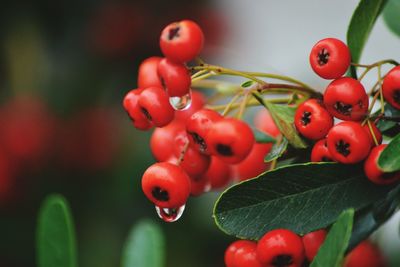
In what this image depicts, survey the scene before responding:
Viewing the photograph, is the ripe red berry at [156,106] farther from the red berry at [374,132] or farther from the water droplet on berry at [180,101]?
the red berry at [374,132]

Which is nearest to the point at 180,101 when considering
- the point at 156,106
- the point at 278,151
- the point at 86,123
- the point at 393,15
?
the point at 156,106

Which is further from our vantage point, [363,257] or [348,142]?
[363,257]

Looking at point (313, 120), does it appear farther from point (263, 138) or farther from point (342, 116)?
point (263, 138)

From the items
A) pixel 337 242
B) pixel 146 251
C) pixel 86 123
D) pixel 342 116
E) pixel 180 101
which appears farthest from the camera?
pixel 86 123

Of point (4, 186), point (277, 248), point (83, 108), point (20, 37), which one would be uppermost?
point (277, 248)

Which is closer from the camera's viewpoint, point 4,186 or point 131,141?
point 4,186

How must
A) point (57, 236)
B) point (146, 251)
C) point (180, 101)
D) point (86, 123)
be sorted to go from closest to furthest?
point (180, 101)
point (57, 236)
point (146, 251)
point (86, 123)

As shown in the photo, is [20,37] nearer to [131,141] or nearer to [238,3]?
[131,141]

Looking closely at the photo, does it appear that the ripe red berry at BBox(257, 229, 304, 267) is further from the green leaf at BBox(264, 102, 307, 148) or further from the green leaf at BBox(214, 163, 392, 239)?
the green leaf at BBox(264, 102, 307, 148)

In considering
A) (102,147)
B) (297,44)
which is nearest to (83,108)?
(102,147)
